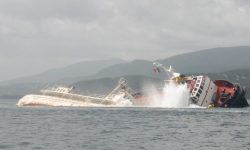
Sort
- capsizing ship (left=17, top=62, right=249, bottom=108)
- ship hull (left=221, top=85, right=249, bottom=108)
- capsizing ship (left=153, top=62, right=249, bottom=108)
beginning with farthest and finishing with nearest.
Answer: ship hull (left=221, top=85, right=249, bottom=108) < capsizing ship (left=17, top=62, right=249, bottom=108) < capsizing ship (left=153, top=62, right=249, bottom=108)

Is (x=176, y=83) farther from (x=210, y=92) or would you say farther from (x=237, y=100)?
(x=237, y=100)

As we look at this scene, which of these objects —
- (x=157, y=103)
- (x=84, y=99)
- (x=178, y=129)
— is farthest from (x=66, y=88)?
(x=178, y=129)

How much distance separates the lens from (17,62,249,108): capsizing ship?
135 m

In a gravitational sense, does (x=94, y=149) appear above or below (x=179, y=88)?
below

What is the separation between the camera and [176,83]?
13862 centimetres

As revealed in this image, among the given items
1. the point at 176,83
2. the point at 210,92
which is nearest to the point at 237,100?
the point at 210,92

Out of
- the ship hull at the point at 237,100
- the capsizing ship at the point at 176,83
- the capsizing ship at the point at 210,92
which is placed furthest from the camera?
the ship hull at the point at 237,100

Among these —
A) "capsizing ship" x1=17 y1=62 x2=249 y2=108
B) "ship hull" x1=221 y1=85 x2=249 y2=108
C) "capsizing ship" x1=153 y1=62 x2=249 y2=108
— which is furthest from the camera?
"ship hull" x1=221 y1=85 x2=249 y2=108

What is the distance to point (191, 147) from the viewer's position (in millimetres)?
48406

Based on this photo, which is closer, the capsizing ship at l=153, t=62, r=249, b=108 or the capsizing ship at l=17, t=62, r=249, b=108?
the capsizing ship at l=153, t=62, r=249, b=108

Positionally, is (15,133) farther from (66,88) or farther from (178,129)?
→ (66,88)

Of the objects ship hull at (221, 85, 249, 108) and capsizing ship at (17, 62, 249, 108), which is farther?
ship hull at (221, 85, 249, 108)

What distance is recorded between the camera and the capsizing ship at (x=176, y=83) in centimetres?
13525

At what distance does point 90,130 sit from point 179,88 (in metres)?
73.9
